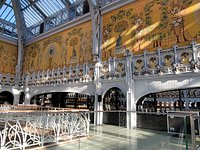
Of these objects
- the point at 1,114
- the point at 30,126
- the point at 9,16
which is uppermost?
the point at 9,16

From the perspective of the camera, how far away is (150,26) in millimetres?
9773

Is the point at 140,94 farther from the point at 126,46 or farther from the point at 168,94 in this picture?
the point at 126,46

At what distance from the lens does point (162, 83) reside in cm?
840

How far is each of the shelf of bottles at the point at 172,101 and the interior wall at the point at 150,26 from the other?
7.86 feet

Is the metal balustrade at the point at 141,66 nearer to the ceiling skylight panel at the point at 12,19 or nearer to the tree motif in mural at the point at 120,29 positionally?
the tree motif in mural at the point at 120,29

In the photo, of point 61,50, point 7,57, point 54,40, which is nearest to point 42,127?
point 61,50

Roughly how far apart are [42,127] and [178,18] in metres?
8.11

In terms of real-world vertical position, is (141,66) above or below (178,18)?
below

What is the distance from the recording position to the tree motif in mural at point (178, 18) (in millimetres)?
8641

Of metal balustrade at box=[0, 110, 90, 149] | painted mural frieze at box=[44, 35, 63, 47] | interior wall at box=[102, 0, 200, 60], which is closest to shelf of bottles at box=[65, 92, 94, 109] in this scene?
interior wall at box=[102, 0, 200, 60]

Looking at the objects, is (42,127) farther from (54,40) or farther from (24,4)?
(24,4)

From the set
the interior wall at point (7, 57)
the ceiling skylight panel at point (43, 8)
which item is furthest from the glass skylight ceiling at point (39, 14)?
the interior wall at point (7, 57)

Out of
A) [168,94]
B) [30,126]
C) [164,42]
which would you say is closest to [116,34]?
[164,42]

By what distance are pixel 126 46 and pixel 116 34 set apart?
118 cm
